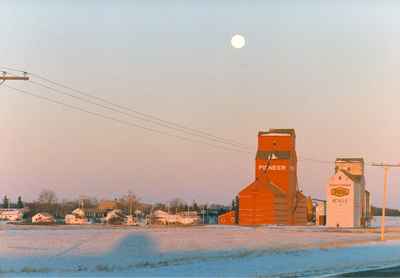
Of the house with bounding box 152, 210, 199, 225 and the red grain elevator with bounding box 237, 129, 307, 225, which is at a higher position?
the red grain elevator with bounding box 237, 129, 307, 225

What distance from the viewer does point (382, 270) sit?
3189cm

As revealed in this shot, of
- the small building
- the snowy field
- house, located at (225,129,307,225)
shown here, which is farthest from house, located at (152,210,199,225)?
the snowy field

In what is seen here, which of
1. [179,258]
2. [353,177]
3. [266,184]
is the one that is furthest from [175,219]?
[179,258]

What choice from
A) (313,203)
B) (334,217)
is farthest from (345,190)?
(313,203)

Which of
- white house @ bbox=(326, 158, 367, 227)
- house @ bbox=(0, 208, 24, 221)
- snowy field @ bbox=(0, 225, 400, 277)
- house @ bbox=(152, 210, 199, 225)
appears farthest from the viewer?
house @ bbox=(0, 208, 24, 221)

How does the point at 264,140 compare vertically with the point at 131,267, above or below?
above

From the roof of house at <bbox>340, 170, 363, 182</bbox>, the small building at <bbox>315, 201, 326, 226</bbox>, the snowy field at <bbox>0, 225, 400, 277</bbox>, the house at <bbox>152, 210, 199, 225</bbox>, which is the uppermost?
the roof of house at <bbox>340, 170, 363, 182</bbox>

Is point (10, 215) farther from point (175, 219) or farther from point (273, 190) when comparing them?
point (273, 190)

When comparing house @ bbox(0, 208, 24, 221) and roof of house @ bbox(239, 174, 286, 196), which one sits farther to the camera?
house @ bbox(0, 208, 24, 221)

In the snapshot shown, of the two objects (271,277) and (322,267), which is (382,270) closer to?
(322,267)

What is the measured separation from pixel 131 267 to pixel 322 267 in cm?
981

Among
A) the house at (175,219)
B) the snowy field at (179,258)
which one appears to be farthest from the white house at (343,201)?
the snowy field at (179,258)

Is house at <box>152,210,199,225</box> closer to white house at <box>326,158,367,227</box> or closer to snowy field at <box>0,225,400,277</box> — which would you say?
white house at <box>326,158,367,227</box>

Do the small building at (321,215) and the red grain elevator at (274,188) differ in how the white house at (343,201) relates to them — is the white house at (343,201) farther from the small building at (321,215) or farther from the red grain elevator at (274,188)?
the red grain elevator at (274,188)
